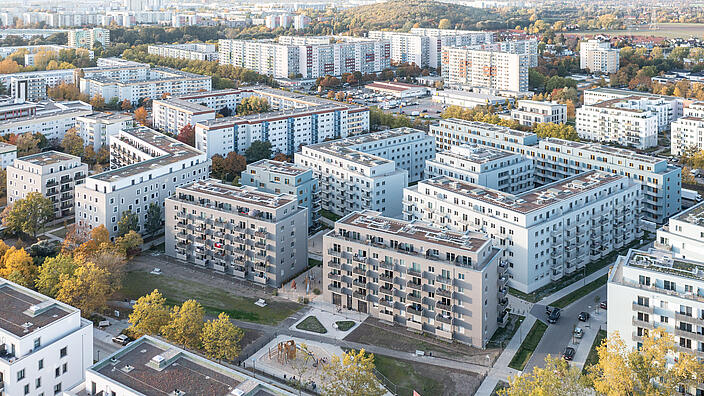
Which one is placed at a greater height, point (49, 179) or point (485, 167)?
point (485, 167)

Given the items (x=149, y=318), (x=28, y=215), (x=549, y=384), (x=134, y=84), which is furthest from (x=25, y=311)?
(x=134, y=84)

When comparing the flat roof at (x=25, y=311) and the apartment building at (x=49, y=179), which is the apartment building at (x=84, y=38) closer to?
the apartment building at (x=49, y=179)

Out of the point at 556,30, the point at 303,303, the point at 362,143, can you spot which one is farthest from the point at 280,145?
the point at 556,30

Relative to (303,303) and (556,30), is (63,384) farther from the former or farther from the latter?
(556,30)

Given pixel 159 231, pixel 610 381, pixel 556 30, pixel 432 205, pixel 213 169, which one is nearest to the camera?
pixel 610 381

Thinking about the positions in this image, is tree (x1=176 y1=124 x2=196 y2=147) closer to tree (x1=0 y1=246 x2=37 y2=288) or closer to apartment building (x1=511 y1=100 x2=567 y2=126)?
tree (x1=0 y1=246 x2=37 y2=288)

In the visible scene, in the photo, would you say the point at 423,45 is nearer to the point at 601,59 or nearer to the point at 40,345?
the point at 601,59
